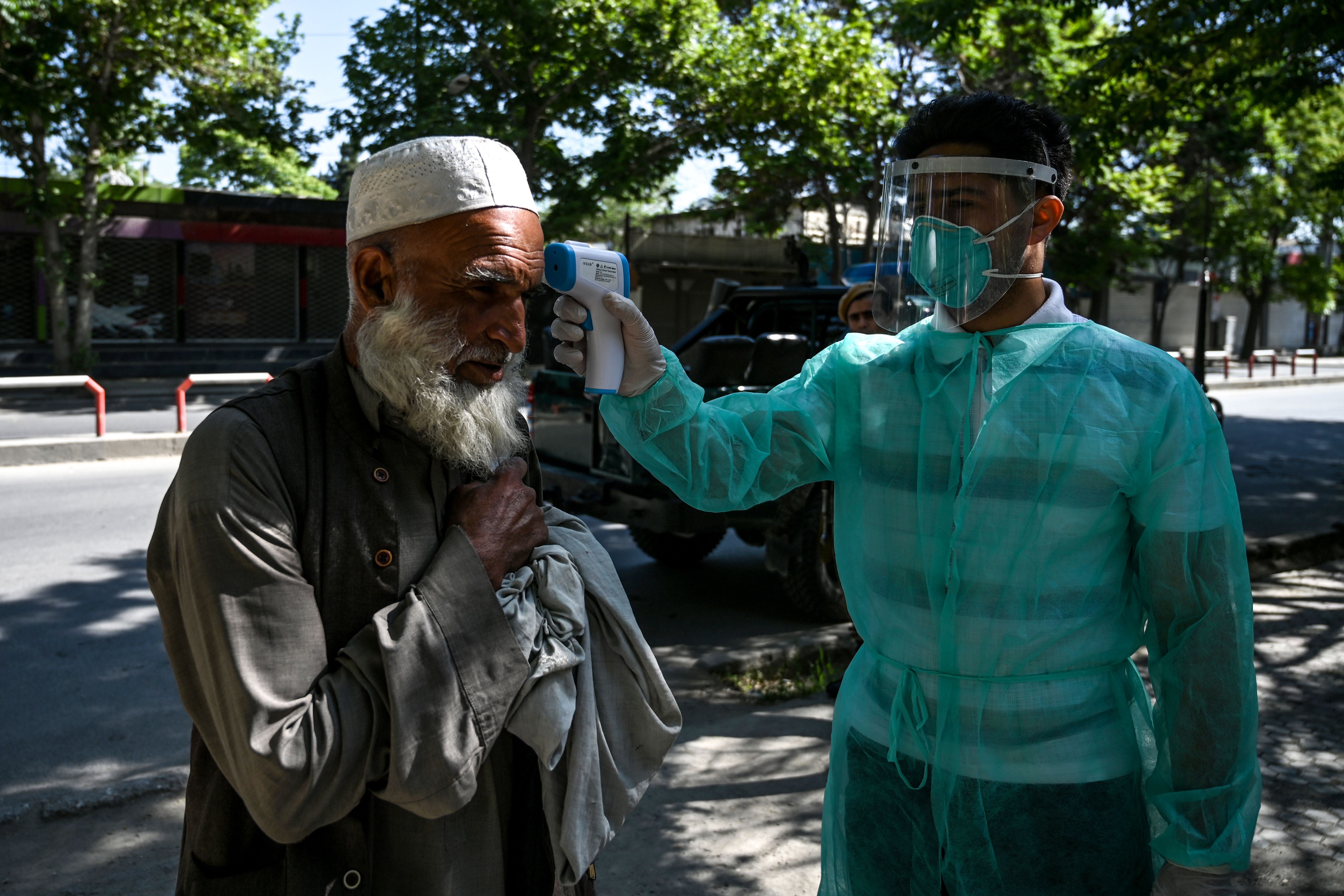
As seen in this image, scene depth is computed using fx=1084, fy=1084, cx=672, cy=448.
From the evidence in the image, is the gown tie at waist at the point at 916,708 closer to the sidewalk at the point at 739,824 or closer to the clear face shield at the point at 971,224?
the clear face shield at the point at 971,224

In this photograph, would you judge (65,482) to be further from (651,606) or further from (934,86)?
(934,86)

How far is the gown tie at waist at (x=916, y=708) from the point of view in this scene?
1.80m

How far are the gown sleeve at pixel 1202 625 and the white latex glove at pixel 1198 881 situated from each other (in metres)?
0.02

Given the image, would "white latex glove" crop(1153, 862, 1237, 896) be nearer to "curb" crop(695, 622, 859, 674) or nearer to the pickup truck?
"curb" crop(695, 622, 859, 674)

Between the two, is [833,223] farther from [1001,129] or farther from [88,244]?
[1001,129]

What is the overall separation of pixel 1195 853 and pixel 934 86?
1986 centimetres

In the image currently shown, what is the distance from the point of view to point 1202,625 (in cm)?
172

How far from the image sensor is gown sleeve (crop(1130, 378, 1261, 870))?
5.61 feet

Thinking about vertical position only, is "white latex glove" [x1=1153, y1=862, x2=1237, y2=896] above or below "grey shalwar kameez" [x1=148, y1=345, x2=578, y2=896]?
below

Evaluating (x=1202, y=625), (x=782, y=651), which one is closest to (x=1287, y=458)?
(x=782, y=651)

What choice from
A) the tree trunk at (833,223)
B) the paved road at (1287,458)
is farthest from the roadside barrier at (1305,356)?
the tree trunk at (833,223)

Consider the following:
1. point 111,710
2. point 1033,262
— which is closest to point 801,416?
point 1033,262

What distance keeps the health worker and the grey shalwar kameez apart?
15.0 inches

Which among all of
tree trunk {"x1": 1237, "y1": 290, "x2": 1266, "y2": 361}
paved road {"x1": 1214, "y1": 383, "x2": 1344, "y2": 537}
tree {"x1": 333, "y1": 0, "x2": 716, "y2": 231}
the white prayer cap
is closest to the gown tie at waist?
the white prayer cap
